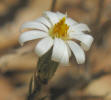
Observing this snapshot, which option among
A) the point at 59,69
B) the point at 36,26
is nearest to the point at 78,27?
the point at 36,26

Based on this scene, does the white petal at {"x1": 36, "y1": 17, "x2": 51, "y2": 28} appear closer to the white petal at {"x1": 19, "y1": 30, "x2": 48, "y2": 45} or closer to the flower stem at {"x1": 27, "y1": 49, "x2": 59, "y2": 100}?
the white petal at {"x1": 19, "y1": 30, "x2": 48, "y2": 45}

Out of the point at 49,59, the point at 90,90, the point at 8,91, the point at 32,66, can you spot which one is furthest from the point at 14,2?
the point at 49,59

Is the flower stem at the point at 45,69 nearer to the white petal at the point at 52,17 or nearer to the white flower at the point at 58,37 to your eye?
the white flower at the point at 58,37

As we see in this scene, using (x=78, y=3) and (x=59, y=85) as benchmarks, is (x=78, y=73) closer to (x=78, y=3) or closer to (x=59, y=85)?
(x=59, y=85)

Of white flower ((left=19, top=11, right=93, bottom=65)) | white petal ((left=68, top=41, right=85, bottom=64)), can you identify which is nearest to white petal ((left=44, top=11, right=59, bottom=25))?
white flower ((left=19, top=11, right=93, bottom=65))

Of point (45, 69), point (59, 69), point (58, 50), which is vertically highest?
point (58, 50)

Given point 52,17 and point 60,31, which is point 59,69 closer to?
point 52,17

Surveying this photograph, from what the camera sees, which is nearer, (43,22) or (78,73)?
(43,22)
